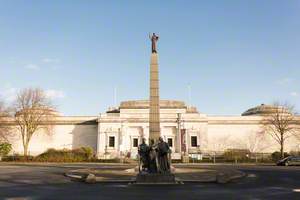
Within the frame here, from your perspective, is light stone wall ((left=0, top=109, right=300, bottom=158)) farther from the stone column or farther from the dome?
the stone column

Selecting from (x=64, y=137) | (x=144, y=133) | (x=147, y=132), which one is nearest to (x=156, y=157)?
(x=147, y=132)

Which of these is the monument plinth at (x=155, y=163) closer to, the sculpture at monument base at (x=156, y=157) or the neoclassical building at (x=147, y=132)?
the sculpture at monument base at (x=156, y=157)

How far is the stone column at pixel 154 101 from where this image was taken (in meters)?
19.9

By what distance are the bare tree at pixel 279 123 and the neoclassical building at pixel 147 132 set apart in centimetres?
152

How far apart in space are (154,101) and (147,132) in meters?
48.5

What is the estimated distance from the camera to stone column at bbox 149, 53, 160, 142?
1989 centimetres

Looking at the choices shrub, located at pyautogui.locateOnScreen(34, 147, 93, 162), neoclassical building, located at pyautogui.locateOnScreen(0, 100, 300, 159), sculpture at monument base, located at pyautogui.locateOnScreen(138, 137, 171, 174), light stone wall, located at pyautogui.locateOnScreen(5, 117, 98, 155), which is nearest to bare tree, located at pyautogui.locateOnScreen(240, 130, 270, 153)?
neoclassical building, located at pyautogui.locateOnScreen(0, 100, 300, 159)

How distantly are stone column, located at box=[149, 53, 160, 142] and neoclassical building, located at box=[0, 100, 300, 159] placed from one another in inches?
1774

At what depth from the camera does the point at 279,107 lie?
70750 millimetres

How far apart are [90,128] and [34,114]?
15954 mm

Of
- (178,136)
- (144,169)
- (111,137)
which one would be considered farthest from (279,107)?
(144,169)

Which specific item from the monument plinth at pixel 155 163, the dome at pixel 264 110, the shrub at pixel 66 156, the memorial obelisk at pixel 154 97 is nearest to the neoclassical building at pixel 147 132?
the dome at pixel 264 110

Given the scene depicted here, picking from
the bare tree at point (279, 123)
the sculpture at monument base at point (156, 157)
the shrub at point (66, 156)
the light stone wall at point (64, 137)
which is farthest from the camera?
the light stone wall at point (64, 137)

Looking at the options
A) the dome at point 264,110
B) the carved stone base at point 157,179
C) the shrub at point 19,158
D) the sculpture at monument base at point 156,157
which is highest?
the dome at point 264,110
